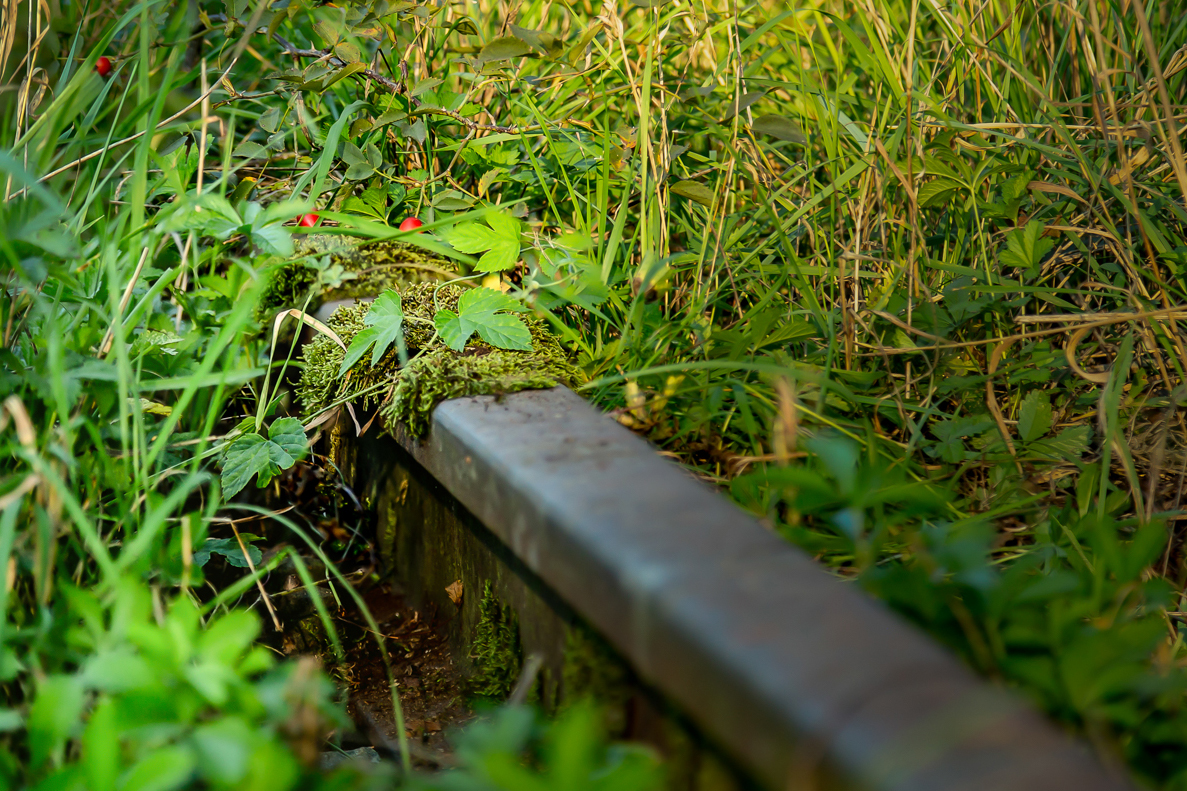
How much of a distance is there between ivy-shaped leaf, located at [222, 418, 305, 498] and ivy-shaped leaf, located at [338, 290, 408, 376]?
0.13 metres

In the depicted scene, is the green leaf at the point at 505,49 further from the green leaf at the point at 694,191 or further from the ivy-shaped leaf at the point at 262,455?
the ivy-shaped leaf at the point at 262,455

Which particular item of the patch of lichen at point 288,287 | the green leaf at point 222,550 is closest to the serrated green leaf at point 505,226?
the patch of lichen at point 288,287

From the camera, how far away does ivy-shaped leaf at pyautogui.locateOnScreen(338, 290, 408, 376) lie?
1.49 m

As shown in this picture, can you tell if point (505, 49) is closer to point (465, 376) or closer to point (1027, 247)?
point (465, 376)

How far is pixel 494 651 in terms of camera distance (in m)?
1.39

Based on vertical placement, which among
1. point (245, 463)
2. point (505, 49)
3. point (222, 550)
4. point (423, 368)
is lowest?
point (222, 550)

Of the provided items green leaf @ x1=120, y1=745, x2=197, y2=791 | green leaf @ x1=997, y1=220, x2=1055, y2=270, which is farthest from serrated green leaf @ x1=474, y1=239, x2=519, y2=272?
green leaf @ x1=120, y1=745, x2=197, y2=791

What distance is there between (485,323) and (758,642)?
0.89 meters

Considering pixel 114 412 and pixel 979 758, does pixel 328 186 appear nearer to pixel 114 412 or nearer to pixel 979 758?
pixel 114 412

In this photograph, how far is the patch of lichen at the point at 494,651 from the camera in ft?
4.42

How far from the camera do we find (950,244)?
6.18ft

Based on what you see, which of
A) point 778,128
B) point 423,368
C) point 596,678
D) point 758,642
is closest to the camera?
point 758,642

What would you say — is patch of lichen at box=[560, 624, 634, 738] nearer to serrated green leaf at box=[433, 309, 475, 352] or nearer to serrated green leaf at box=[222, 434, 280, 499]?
serrated green leaf at box=[433, 309, 475, 352]

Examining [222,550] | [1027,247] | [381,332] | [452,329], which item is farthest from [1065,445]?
[222,550]
